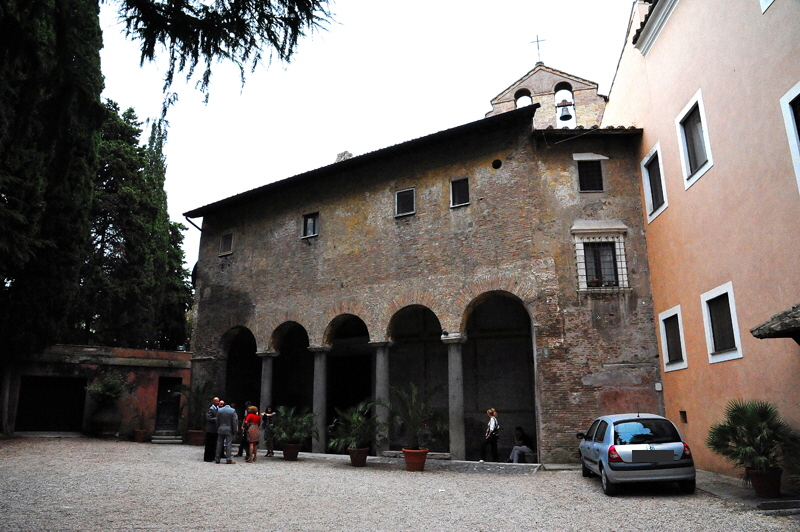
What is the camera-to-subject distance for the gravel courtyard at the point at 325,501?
265 inches

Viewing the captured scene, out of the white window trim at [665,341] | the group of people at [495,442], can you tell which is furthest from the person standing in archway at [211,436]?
the white window trim at [665,341]

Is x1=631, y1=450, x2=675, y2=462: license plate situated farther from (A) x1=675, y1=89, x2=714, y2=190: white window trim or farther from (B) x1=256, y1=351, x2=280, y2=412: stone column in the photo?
(B) x1=256, y1=351, x2=280, y2=412: stone column

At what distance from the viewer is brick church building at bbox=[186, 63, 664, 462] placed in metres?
13.8

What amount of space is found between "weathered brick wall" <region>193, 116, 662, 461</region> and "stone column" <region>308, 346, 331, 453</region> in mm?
403

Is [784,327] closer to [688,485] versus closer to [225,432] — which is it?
[688,485]

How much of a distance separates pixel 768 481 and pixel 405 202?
448 inches

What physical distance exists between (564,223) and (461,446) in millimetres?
6297

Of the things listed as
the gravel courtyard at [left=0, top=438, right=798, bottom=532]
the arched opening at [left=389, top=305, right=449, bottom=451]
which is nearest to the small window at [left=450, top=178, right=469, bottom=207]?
the arched opening at [left=389, top=305, right=449, bottom=451]

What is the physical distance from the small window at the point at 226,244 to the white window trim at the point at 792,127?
17.2 m

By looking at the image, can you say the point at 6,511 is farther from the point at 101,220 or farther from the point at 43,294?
the point at 101,220

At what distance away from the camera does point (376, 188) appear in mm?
17500

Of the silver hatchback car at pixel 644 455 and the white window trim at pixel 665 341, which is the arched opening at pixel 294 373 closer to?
the white window trim at pixel 665 341

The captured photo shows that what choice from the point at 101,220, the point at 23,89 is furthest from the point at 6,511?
the point at 101,220

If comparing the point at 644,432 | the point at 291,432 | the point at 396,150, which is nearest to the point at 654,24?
the point at 396,150
